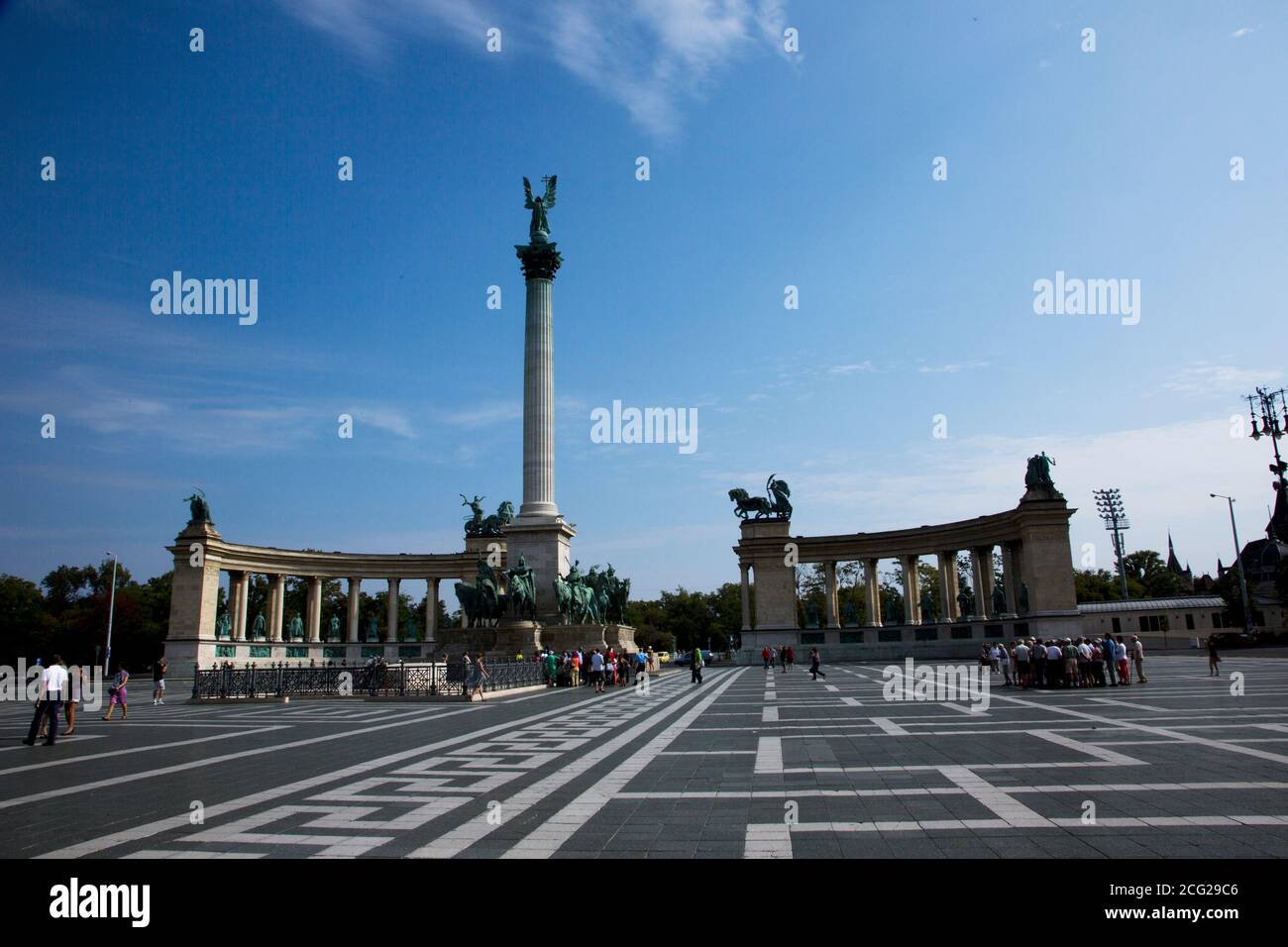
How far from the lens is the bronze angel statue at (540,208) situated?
57.6 metres

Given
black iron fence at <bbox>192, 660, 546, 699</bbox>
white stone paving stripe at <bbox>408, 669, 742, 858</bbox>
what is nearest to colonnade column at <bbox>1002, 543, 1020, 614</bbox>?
black iron fence at <bbox>192, 660, 546, 699</bbox>

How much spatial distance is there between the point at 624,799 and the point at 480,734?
8401 millimetres

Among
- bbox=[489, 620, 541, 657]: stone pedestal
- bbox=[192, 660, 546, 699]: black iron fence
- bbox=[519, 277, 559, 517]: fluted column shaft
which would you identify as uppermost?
bbox=[519, 277, 559, 517]: fluted column shaft

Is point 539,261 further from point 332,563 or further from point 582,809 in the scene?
point 582,809

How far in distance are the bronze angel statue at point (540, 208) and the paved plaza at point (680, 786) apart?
141 ft

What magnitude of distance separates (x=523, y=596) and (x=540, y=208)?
28.7m

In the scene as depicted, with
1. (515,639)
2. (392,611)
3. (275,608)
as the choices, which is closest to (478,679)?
(515,639)

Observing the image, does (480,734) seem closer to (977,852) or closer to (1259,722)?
(977,852)

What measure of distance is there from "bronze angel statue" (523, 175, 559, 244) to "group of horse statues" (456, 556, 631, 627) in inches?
906

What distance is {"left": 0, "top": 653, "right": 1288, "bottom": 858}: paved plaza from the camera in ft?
25.3

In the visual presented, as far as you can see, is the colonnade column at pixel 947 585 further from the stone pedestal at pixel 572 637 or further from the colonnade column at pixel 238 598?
the colonnade column at pixel 238 598

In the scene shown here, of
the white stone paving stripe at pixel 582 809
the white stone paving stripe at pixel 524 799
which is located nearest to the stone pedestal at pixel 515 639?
the white stone paving stripe at pixel 524 799

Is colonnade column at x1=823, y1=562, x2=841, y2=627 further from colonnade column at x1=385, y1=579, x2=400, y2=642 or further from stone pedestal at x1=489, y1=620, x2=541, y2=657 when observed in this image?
colonnade column at x1=385, y1=579, x2=400, y2=642
